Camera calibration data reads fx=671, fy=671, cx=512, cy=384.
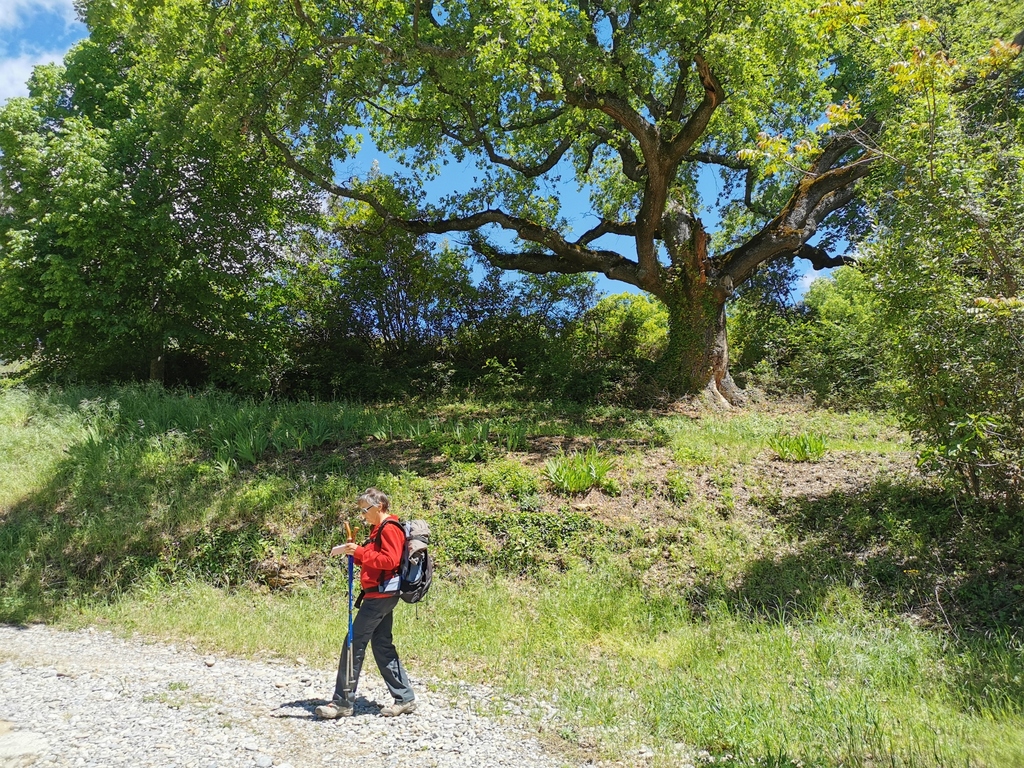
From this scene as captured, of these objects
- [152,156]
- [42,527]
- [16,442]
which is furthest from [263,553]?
[152,156]

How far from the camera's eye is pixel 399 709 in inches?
189

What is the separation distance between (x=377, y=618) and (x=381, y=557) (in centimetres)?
45

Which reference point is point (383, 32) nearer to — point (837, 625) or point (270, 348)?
point (270, 348)

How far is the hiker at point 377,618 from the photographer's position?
4.79 m

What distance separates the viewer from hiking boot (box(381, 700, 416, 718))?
4781mm

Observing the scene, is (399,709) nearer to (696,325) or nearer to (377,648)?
(377,648)

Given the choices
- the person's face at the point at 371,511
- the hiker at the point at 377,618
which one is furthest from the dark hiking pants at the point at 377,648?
the person's face at the point at 371,511

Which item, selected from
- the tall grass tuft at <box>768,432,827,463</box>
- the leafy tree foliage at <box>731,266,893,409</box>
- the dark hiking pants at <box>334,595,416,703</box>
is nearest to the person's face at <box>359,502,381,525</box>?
the dark hiking pants at <box>334,595,416,703</box>

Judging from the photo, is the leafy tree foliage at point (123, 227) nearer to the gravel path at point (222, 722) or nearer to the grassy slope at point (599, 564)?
the grassy slope at point (599, 564)

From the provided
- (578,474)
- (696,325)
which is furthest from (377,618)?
(696,325)

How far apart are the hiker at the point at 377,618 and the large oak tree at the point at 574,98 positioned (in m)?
5.62

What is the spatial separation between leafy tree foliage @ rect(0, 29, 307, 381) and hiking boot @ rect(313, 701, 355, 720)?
37.8ft

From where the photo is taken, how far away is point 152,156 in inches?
571

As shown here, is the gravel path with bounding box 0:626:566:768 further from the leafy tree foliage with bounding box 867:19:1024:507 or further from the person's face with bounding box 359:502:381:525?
the leafy tree foliage with bounding box 867:19:1024:507
